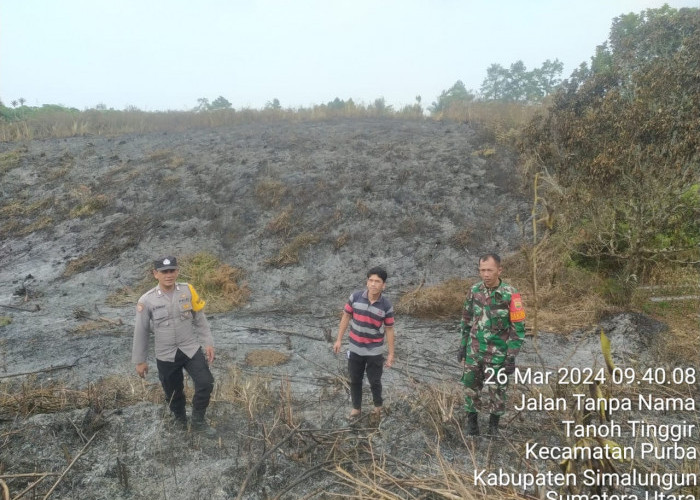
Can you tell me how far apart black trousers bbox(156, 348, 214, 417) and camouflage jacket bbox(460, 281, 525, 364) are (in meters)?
2.45

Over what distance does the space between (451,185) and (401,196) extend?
1476mm

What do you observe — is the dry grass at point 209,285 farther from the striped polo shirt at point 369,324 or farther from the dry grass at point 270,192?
the striped polo shirt at point 369,324

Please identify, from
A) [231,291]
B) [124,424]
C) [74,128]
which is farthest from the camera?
[74,128]

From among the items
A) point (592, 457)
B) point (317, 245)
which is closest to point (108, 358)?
point (317, 245)

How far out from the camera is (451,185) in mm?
11703

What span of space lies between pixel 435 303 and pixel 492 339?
4.12 meters

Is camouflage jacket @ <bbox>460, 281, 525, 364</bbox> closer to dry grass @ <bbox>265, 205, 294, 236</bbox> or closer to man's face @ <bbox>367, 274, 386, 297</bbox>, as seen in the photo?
man's face @ <bbox>367, 274, 386, 297</bbox>

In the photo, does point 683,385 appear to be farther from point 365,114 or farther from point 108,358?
point 365,114

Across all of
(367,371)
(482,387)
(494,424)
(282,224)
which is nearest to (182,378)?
(367,371)

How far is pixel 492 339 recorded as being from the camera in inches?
142

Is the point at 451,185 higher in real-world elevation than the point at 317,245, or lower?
higher

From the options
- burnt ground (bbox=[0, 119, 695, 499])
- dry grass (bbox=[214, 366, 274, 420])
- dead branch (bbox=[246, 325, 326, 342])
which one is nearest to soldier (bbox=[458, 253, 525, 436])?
burnt ground (bbox=[0, 119, 695, 499])

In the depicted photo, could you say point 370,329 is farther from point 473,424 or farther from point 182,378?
point 182,378

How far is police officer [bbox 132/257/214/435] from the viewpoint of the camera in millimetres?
3730
